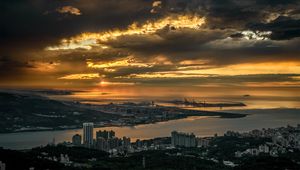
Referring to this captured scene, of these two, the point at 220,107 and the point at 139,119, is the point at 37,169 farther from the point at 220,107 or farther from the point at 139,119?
the point at 220,107

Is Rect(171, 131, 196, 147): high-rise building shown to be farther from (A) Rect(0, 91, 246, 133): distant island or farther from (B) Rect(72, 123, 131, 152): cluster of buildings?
(A) Rect(0, 91, 246, 133): distant island

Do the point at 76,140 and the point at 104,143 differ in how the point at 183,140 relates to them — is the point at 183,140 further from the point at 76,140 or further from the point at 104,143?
the point at 76,140

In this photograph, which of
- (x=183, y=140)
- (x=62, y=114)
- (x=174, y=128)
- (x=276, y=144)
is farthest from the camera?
(x=62, y=114)

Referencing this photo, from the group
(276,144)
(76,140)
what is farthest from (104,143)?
(276,144)

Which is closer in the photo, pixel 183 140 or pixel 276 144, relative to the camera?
pixel 276 144

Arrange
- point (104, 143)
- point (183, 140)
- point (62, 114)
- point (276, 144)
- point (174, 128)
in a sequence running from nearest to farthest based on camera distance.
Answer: point (276, 144) → point (104, 143) → point (183, 140) → point (174, 128) → point (62, 114)

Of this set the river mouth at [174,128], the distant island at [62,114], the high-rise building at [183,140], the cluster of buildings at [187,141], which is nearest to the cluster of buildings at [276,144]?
the cluster of buildings at [187,141]

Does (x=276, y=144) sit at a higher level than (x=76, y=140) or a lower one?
lower

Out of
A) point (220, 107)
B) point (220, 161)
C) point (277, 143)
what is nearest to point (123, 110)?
point (220, 107)

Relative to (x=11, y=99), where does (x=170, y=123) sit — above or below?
below
